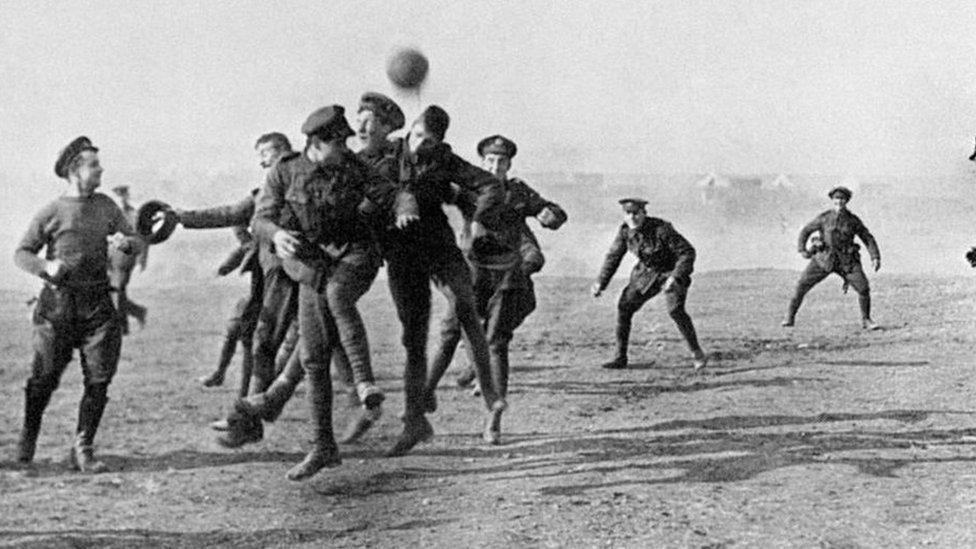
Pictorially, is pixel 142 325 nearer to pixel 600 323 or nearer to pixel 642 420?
pixel 600 323

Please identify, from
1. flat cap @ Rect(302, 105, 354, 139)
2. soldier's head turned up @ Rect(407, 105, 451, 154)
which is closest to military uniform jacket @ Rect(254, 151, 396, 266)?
flat cap @ Rect(302, 105, 354, 139)

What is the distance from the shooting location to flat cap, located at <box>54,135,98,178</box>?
23.5ft

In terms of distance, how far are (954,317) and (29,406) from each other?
34.7 feet

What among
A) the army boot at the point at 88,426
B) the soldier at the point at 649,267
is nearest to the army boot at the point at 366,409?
the army boot at the point at 88,426

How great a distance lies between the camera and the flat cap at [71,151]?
7164mm

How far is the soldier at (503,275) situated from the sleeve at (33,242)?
236cm

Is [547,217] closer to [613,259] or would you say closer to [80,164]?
[80,164]

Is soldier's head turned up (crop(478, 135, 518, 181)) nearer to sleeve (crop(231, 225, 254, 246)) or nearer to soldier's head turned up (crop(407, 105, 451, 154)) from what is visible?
soldier's head turned up (crop(407, 105, 451, 154))

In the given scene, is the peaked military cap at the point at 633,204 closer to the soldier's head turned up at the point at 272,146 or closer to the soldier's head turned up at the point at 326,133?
the soldier's head turned up at the point at 272,146

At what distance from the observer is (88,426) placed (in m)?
7.20

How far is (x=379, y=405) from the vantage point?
21.5ft

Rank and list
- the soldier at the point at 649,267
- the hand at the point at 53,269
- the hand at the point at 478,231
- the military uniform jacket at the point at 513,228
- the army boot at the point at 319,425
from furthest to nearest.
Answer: the soldier at the point at 649,267
the hand at the point at 478,231
the military uniform jacket at the point at 513,228
the hand at the point at 53,269
the army boot at the point at 319,425

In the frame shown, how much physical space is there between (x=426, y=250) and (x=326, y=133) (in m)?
0.86

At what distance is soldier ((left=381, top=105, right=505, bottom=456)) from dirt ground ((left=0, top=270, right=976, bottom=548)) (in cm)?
50
